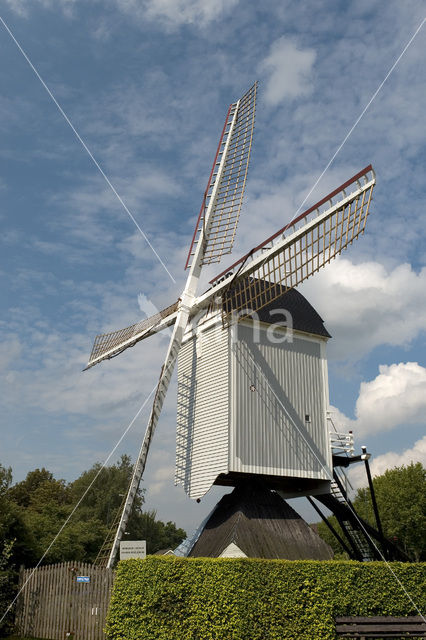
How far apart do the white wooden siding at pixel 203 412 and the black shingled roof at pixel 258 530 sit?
3.84 feet

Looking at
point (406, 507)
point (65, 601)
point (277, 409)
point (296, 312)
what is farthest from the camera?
point (406, 507)

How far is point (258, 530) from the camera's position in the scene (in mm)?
16359

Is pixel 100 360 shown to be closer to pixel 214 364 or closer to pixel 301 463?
pixel 214 364

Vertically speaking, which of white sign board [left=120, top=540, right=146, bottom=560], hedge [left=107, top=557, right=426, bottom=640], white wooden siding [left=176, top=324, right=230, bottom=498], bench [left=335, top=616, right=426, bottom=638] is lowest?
bench [left=335, top=616, right=426, bottom=638]

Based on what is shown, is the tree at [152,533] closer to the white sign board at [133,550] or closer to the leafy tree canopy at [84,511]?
the leafy tree canopy at [84,511]

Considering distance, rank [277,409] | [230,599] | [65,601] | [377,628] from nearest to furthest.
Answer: [230,599] < [377,628] < [65,601] < [277,409]

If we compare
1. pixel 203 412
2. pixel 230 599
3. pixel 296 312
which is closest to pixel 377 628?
pixel 230 599

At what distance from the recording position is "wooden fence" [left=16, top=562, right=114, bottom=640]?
13056mm

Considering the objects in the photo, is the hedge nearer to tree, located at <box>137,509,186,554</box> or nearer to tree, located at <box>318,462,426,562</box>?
tree, located at <box>318,462,426,562</box>

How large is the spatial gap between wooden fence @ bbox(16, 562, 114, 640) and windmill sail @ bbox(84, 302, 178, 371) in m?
8.47

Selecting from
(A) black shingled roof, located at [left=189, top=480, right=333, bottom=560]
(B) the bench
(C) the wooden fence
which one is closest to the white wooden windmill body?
(A) black shingled roof, located at [left=189, top=480, right=333, bottom=560]

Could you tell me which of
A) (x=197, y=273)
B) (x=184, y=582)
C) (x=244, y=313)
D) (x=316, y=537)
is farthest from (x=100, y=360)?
(x=184, y=582)

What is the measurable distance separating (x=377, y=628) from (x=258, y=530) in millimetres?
5368

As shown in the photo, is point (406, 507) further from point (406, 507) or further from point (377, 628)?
point (377, 628)
